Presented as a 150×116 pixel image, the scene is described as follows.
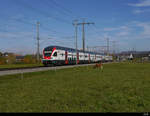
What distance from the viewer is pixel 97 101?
21.9 ft

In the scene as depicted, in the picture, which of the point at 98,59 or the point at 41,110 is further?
the point at 98,59

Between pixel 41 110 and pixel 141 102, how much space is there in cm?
348

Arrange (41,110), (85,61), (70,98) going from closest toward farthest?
(41,110), (70,98), (85,61)

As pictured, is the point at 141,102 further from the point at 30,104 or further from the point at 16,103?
the point at 16,103

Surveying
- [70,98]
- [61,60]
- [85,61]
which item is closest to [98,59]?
[85,61]

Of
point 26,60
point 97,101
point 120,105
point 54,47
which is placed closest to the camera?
point 120,105

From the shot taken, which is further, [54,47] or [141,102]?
[54,47]

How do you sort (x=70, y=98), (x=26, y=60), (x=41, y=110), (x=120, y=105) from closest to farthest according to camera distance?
1. (x=41, y=110)
2. (x=120, y=105)
3. (x=70, y=98)
4. (x=26, y=60)

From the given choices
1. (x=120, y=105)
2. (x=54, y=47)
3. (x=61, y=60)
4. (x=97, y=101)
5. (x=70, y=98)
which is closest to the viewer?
(x=120, y=105)

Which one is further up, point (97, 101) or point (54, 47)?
point (54, 47)

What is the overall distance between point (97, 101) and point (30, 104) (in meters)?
2.38

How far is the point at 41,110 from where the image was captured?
550 centimetres

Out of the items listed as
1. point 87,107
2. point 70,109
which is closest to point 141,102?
point 87,107

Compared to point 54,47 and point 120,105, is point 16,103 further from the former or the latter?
point 54,47
